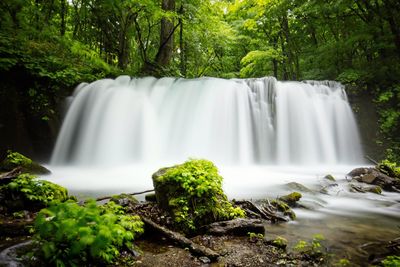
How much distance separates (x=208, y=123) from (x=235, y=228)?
7.70m

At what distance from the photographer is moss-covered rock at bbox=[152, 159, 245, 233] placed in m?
3.43

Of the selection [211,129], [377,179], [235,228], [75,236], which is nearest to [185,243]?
[235,228]

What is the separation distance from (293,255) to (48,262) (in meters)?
2.17

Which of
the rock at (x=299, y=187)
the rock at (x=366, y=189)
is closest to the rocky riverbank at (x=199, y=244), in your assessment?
the rock at (x=299, y=187)

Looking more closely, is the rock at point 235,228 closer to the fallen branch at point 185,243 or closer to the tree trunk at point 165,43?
the fallen branch at point 185,243

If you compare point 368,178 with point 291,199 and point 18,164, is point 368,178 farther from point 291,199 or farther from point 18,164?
point 18,164

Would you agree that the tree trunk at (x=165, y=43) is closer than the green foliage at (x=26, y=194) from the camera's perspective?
No

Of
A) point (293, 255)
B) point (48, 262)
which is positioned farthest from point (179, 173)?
point (48, 262)

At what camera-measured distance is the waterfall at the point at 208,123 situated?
1016cm

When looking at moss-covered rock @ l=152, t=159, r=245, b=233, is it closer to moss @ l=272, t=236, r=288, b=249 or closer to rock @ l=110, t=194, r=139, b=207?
rock @ l=110, t=194, r=139, b=207

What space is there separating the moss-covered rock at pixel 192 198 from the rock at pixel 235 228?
0.39 ft

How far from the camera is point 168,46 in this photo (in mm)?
13984

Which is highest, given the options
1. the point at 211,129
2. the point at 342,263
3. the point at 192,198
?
the point at 211,129

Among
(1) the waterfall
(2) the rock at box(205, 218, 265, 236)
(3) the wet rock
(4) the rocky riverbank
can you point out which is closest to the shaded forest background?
(1) the waterfall
